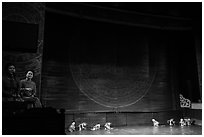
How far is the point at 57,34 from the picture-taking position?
6641 millimetres

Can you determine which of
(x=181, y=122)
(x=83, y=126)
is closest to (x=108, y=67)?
(x=83, y=126)

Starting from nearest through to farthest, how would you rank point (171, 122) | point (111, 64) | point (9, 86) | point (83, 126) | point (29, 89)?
1. point (9, 86)
2. point (29, 89)
3. point (83, 126)
4. point (111, 64)
5. point (171, 122)

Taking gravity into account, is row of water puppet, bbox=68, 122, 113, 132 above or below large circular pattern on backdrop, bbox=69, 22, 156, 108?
below

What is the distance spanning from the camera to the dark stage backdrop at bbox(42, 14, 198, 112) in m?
6.52

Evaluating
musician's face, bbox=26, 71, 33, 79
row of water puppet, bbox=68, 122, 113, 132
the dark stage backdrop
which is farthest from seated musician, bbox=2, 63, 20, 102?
row of water puppet, bbox=68, 122, 113, 132

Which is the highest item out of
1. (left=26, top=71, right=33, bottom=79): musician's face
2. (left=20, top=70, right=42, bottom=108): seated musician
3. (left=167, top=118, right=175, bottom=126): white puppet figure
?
(left=26, top=71, right=33, bottom=79): musician's face

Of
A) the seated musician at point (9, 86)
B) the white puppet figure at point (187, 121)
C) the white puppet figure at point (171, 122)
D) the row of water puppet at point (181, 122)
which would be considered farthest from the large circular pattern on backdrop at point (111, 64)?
the seated musician at point (9, 86)

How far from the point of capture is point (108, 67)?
717cm

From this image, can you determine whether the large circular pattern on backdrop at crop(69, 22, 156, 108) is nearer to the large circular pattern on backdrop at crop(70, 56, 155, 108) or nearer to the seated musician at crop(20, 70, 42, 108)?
the large circular pattern on backdrop at crop(70, 56, 155, 108)

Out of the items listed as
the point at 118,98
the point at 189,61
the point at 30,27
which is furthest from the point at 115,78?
the point at 30,27

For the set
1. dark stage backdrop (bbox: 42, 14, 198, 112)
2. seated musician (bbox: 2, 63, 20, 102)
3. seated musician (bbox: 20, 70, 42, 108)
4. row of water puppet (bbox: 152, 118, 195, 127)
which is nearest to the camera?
seated musician (bbox: 2, 63, 20, 102)

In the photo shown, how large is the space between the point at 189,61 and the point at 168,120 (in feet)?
7.15

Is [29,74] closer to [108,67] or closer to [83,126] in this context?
[83,126]

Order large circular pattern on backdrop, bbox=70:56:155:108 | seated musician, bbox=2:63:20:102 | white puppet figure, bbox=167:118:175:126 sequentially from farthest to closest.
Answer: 1. white puppet figure, bbox=167:118:175:126
2. large circular pattern on backdrop, bbox=70:56:155:108
3. seated musician, bbox=2:63:20:102
